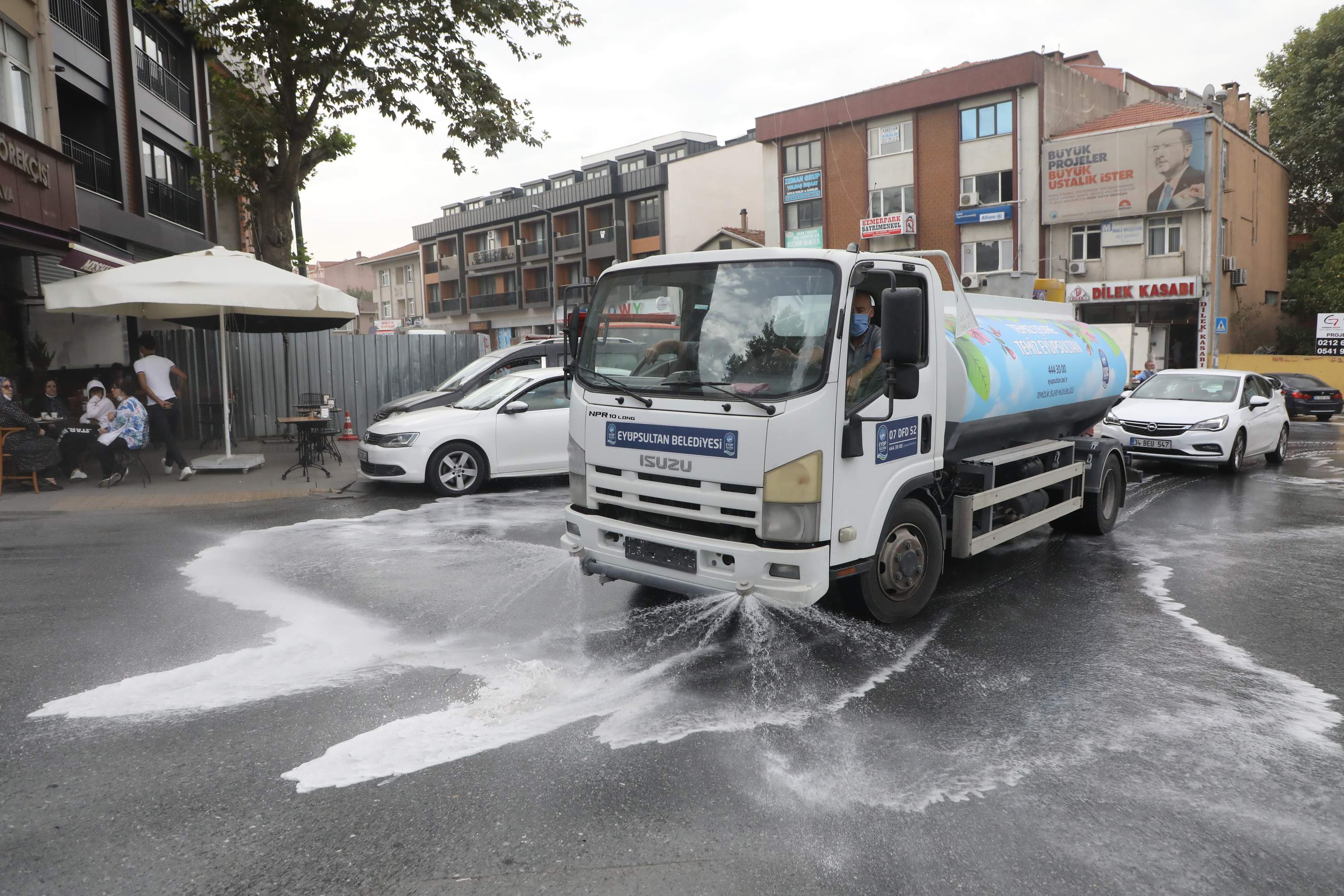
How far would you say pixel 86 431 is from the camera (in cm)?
1208

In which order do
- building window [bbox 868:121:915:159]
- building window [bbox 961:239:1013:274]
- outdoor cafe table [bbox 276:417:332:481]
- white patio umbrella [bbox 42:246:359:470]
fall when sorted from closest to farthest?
white patio umbrella [bbox 42:246:359:470] < outdoor cafe table [bbox 276:417:332:481] < building window [bbox 961:239:1013:274] < building window [bbox 868:121:915:159]

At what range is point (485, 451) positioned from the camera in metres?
11.4

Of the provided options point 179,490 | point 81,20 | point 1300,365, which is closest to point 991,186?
point 1300,365

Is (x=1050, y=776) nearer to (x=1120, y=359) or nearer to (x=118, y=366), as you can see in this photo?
(x=1120, y=359)

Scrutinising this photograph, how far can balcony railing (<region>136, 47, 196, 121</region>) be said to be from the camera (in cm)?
2053

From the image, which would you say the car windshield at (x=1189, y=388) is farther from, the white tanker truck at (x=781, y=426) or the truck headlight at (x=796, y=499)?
the truck headlight at (x=796, y=499)

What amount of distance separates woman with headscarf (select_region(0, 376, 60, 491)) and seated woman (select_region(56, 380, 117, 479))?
0.45 m

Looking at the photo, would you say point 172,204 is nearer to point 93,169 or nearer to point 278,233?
point 93,169

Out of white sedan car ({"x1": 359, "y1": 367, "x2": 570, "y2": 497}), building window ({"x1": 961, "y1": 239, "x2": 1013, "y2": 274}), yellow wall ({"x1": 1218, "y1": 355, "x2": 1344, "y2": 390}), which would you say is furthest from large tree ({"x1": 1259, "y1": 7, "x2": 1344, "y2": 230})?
white sedan car ({"x1": 359, "y1": 367, "x2": 570, "y2": 497})

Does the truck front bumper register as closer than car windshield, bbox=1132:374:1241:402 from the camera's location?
Yes

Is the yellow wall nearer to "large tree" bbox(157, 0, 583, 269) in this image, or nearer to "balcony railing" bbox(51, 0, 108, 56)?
"large tree" bbox(157, 0, 583, 269)

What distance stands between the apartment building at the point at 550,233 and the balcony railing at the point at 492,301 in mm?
75

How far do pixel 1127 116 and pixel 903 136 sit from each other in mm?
8442

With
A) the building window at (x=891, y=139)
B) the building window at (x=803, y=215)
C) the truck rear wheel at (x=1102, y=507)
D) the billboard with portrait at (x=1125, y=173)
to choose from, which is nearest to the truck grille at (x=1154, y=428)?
the truck rear wheel at (x=1102, y=507)
